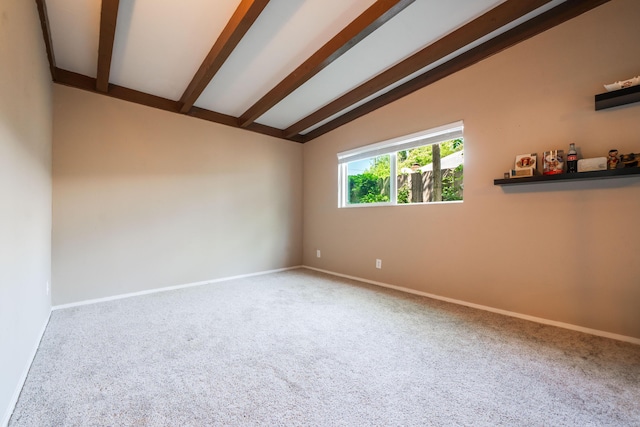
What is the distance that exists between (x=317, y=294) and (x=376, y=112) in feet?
8.60

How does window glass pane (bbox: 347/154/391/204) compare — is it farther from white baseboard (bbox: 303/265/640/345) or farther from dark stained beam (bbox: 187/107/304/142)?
dark stained beam (bbox: 187/107/304/142)

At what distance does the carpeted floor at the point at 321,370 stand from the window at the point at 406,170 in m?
1.43

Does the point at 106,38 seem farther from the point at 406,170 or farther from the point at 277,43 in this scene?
the point at 406,170

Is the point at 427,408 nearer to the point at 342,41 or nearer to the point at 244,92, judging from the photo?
the point at 342,41

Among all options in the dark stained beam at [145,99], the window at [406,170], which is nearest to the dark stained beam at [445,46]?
the window at [406,170]

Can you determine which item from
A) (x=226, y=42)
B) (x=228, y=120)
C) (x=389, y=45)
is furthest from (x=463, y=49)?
(x=228, y=120)

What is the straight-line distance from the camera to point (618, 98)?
6.35 ft

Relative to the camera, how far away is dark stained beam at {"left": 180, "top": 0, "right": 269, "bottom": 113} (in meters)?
1.91

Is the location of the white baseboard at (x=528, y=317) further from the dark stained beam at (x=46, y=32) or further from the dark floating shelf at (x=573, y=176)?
the dark stained beam at (x=46, y=32)

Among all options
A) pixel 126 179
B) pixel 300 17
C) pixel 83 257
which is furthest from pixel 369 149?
pixel 83 257

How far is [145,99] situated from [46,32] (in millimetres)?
1083

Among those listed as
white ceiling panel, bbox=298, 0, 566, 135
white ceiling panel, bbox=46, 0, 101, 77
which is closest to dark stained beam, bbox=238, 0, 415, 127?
white ceiling panel, bbox=298, 0, 566, 135

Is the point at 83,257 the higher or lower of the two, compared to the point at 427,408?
higher

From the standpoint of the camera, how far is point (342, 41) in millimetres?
2309
